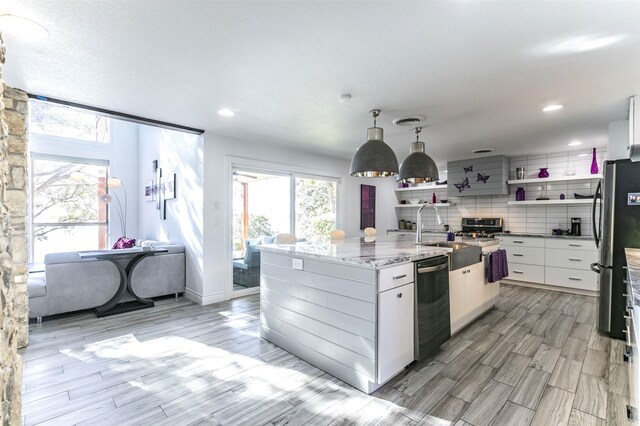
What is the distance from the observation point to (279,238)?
144 inches

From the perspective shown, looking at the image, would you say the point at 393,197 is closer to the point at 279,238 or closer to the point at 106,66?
the point at 279,238

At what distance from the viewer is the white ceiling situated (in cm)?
167

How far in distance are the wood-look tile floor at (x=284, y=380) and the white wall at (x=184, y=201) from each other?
1.16 metres

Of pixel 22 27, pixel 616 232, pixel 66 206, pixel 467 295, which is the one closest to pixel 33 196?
pixel 66 206

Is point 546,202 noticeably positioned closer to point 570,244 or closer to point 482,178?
point 570,244

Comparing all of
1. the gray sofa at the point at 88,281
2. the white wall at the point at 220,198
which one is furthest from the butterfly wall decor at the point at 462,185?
the gray sofa at the point at 88,281

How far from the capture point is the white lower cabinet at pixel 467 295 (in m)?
3.02

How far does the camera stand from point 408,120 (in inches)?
138

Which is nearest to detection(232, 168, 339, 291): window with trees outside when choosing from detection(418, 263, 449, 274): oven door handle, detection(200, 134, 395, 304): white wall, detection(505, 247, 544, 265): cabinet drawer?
detection(200, 134, 395, 304): white wall

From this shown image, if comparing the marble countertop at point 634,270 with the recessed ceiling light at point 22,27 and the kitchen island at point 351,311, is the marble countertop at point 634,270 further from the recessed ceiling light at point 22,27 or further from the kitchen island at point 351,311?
the recessed ceiling light at point 22,27

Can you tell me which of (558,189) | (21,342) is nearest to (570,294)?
(558,189)

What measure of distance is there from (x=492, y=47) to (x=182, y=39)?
2022 mm

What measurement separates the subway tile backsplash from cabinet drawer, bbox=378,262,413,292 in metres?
4.47

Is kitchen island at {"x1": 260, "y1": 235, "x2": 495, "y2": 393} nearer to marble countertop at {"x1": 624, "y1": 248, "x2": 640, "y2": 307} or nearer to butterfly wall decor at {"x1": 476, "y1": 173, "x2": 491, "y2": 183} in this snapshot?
marble countertop at {"x1": 624, "y1": 248, "x2": 640, "y2": 307}
